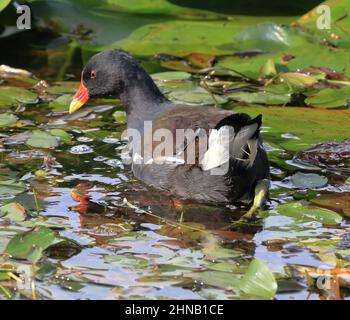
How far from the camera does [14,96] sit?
6.21 metres

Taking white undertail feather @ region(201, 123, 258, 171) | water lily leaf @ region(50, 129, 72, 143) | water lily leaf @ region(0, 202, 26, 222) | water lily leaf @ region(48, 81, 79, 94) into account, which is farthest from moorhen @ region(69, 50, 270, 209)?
water lily leaf @ region(48, 81, 79, 94)

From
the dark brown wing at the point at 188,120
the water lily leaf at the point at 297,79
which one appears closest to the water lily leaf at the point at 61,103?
the dark brown wing at the point at 188,120

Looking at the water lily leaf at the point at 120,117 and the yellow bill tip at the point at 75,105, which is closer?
the yellow bill tip at the point at 75,105

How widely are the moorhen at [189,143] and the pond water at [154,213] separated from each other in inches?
4.0

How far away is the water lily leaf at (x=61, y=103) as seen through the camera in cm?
617

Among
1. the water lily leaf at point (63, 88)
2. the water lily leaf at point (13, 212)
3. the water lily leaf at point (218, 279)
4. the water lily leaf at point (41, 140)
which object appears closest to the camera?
the water lily leaf at point (218, 279)

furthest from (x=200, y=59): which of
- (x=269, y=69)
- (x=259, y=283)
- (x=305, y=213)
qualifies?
(x=259, y=283)

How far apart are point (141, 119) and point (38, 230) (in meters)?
1.57

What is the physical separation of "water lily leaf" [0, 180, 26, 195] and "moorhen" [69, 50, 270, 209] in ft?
2.19

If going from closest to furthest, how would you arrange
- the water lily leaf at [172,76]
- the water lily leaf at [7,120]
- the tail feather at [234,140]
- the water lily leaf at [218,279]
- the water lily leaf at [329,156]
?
the water lily leaf at [218,279], the tail feather at [234,140], the water lily leaf at [329,156], the water lily leaf at [7,120], the water lily leaf at [172,76]

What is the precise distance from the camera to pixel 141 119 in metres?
5.36

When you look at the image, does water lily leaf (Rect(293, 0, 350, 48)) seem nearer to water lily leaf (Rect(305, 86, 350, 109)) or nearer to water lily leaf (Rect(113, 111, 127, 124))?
water lily leaf (Rect(305, 86, 350, 109))

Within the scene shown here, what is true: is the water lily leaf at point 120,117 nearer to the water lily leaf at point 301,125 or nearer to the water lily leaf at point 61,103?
the water lily leaf at point 61,103
